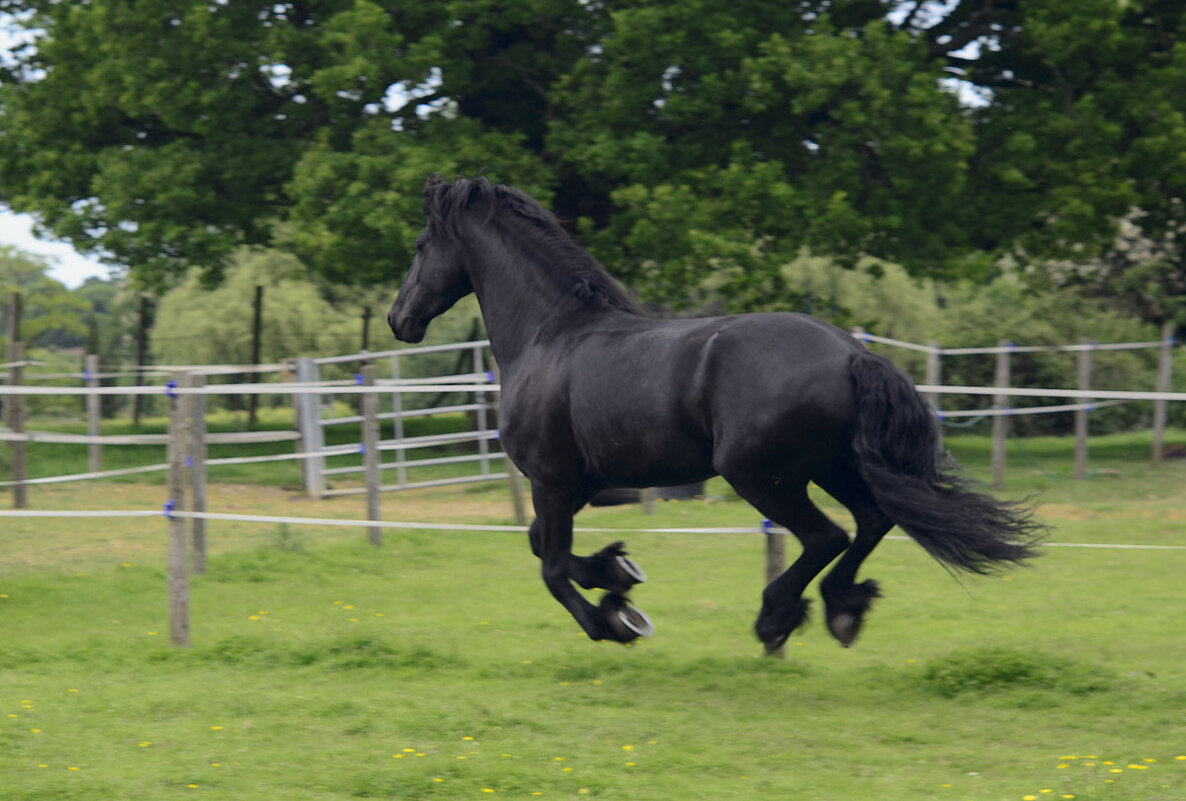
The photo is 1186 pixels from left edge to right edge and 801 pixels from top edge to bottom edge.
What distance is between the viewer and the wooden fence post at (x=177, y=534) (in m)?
6.99

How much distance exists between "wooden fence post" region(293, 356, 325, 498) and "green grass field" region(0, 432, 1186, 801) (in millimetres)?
3491

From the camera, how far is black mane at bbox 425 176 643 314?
5910 mm

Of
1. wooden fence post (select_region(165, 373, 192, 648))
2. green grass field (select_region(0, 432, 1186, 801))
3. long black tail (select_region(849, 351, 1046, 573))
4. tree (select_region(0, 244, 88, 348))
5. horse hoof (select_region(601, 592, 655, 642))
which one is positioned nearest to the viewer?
green grass field (select_region(0, 432, 1186, 801))

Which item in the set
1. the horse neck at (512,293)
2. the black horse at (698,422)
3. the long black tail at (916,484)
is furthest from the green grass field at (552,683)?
the horse neck at (512,293)

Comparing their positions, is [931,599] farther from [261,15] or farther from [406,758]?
[261,15]

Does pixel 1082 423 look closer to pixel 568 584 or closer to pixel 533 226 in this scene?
pixel 533 226

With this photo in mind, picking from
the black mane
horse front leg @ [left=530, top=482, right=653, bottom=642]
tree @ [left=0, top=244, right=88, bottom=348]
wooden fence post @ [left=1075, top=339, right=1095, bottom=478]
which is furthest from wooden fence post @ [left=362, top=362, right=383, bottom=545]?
tree @ [left=0, top=244, right=88, bottom=348]

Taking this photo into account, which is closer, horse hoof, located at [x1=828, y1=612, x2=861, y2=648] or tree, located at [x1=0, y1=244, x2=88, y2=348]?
horse hoof, located at [x1=828, y1=612, x2=861, y2=648]

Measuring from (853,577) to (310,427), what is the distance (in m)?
10.3

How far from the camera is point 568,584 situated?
5715mm

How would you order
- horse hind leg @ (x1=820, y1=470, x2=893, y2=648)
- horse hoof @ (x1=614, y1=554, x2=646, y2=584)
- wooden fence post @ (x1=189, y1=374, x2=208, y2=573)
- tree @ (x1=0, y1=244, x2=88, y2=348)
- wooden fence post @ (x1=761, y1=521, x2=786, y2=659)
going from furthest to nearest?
1. tree @ (x1=0, y1=244, x2=88, y2=348)
2. wooden fence post @ (x1=189, y1=374, x2=208, y2=573)
3. wooden fence post @ (x1=761, y1=521, x2=786, y2=659)
4. horse hoof @ (x1=614, y1=554, x2=646, y2=584)
5. horse hind leg @ (x1=820, y1=470, x2=893, y2=648)

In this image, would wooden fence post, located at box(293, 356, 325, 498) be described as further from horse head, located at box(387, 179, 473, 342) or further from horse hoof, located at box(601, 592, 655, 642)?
horse hoof, located at box(601, 592, 655, 642)

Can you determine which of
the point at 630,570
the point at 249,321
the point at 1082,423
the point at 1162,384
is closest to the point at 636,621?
the point at 630,570

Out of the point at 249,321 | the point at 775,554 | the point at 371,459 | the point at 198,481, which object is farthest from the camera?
the point at 249,321
